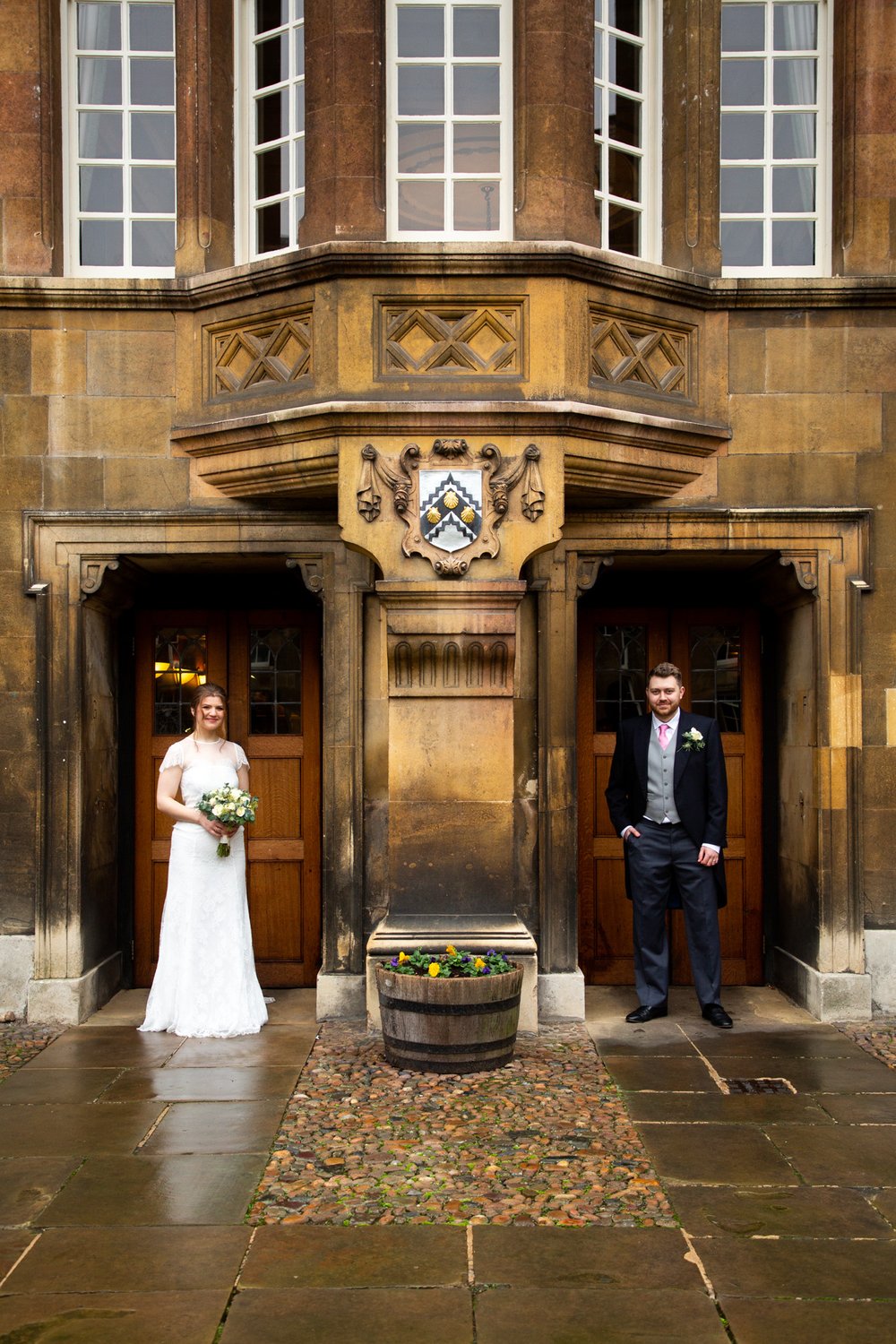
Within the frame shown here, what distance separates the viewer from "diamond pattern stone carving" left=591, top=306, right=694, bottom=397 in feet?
23.0

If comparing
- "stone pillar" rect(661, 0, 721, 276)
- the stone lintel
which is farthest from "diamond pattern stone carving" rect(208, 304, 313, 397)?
"stone pillar" rect(661, 0, 721, 276)

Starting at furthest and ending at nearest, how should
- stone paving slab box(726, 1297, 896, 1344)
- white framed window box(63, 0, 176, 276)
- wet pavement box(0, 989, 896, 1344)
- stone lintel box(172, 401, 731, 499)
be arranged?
white framed window box(63, 0, 176, 276) < stone lintel box(172, 401, 731, 499) < wet pavement box(0, 989, 896, 1344) < stone paving slab box(726, 1297, 896, 1344)

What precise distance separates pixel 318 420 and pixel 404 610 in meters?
1.13

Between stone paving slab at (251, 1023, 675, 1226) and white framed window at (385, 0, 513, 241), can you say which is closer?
stone paving slab at (251, 1023, 675, 1226)

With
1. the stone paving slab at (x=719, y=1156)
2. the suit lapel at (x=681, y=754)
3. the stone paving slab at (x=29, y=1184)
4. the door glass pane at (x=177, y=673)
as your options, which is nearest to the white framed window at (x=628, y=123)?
the suit lapel at (x=681, y=754)

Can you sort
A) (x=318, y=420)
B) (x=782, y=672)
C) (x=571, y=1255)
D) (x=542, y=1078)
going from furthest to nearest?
(x=782, y=672), (x=318, y=420), (x=542, y=1078), (x=571, y=1255)

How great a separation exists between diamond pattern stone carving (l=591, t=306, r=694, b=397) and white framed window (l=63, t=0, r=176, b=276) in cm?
272

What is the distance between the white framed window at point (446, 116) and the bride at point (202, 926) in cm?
308

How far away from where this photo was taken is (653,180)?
25.0 ft

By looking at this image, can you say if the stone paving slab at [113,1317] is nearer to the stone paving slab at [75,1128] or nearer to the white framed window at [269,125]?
the stone paving slab at [75,1128]

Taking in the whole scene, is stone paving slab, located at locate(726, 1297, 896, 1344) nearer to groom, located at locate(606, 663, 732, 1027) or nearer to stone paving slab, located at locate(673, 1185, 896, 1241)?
stone paving slab, located at locate(673, 1185, 896, 1241)

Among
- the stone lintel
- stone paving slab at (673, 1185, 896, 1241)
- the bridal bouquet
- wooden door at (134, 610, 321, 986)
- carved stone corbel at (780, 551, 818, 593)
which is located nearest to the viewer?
stone paving slab at (673, 1185, 896, 1241)

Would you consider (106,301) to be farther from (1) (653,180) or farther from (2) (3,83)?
(1) (653,180)

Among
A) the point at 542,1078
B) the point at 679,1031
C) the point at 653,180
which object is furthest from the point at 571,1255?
the point at 653,180
